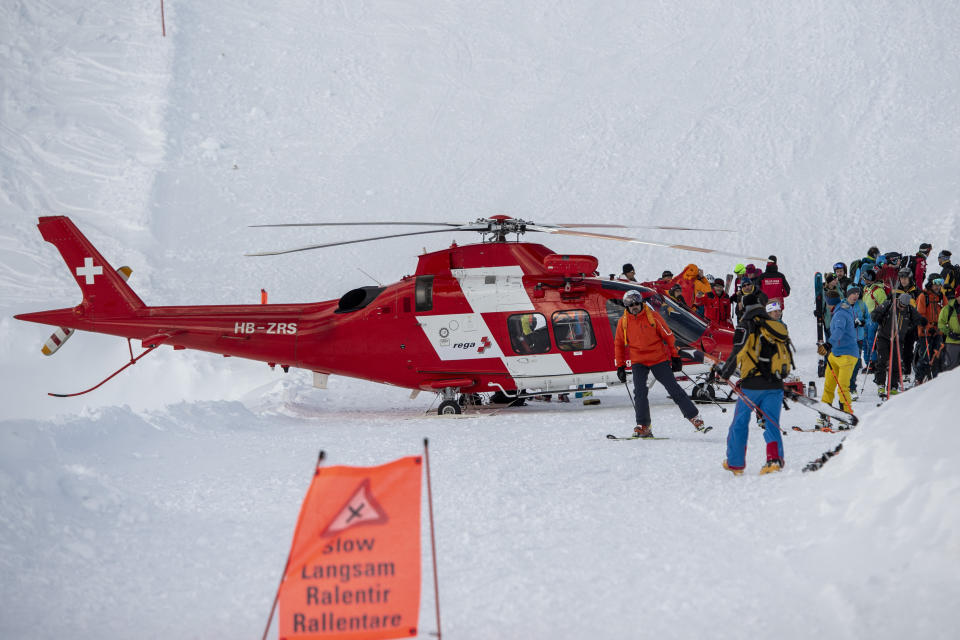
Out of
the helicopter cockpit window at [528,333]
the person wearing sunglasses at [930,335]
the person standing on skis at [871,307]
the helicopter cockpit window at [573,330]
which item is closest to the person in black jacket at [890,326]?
the person wearing sunglasses at [930,335]

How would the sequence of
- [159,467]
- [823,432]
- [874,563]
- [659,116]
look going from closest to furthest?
1. [874,563]
2. [159,467]
3. [823,432]
4. [659,116]

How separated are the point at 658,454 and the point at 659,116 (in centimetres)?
2387

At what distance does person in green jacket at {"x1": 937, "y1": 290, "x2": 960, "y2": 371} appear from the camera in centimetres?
1255

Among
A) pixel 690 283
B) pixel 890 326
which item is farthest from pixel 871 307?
pixel 690 283

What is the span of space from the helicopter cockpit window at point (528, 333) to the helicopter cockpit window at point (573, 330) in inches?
7.0

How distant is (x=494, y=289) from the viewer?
13.2 meters

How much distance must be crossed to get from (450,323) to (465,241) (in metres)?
17.3

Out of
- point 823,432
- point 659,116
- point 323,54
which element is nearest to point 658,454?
point 823,432

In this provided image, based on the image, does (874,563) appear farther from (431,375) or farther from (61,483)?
(431,375)

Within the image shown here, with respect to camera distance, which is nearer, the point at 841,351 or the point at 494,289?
the point at 841,351

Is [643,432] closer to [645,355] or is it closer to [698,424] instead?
[698,424]

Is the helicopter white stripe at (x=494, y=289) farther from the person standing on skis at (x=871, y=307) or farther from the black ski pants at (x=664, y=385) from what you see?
the person standing on skis at (x=871, y=307)

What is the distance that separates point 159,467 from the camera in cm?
924

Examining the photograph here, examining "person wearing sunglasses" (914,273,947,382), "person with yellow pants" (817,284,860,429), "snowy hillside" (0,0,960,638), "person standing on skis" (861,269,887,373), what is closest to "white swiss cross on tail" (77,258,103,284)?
"snowy hillside" (0,0,960,638)
